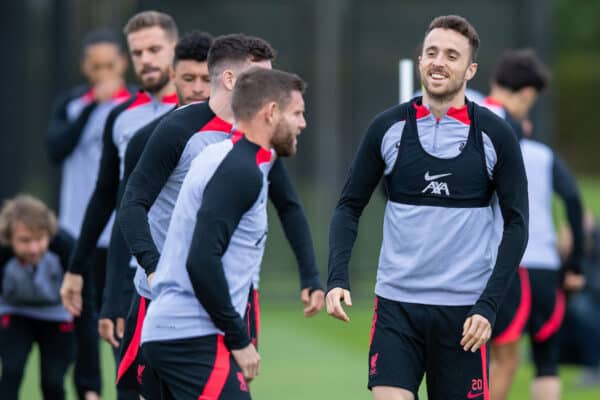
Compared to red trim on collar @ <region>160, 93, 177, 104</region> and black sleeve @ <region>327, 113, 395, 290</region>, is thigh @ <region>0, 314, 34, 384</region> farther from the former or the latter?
black sleeve @ <region>327, 113, 395, 290</region>

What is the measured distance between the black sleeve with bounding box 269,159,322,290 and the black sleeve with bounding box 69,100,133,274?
80cm

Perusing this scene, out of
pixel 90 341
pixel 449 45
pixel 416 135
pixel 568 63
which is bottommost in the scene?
pixel 568 63

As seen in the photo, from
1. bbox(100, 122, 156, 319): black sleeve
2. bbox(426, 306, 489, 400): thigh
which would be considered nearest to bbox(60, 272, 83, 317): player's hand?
bbox(100, 122, 156, 319): black sleeve

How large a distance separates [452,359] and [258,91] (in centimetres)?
155

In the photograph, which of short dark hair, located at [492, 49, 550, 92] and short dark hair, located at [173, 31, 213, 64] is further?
short dark hair, located at [492, 49, 550, 92]

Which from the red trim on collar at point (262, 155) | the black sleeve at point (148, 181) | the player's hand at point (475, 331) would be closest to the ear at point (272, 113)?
the red trim on collar at point (262, 155)

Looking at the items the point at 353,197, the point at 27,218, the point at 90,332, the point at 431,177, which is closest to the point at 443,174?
the point at 431,177

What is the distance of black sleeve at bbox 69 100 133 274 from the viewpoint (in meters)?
6.62

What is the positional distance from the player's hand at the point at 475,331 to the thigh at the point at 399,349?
32cm

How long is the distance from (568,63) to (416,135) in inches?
1463

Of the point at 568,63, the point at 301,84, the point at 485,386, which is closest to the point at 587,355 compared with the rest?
the point at 485,386

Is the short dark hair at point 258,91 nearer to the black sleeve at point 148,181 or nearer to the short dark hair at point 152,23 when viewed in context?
the black sleeve at point 148,181

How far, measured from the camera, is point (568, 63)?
4178 cm

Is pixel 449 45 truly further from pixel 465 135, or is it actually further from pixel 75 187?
pixel 75 187
